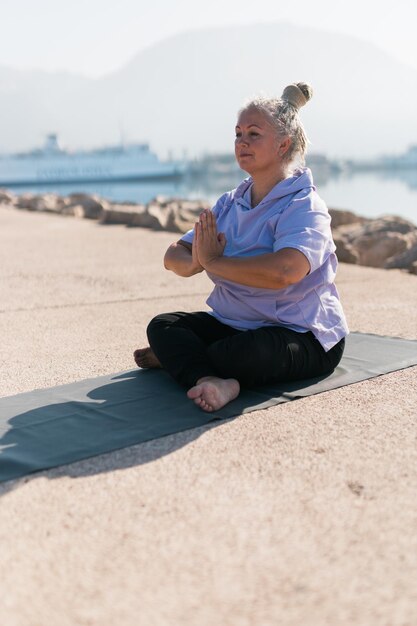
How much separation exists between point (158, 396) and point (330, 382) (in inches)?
19.3

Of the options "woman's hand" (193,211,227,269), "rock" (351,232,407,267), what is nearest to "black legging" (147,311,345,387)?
"woman's hand" (193,211,227,269)

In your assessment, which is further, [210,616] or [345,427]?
[345,427]

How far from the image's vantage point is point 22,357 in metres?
2.76

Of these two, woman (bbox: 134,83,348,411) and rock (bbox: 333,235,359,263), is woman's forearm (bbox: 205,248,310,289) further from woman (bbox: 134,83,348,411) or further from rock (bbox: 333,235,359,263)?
rock (bbox: 333,235,359,263)

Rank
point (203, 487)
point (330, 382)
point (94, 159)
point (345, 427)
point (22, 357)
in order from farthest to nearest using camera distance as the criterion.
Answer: point (94, 159) → point (22, 357) → point (330, 382) → point (345, 427) → point (203, 487)

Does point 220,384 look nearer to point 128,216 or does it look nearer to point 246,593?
point 246,593

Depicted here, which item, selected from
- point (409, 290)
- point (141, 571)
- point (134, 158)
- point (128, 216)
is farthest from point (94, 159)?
point (141, 571)

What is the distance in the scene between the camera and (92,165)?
42438 mm

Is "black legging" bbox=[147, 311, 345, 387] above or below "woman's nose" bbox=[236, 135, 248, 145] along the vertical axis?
below

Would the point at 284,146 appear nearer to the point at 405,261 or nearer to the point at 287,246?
the point at 287,246

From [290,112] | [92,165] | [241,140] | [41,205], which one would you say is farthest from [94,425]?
[92,165]

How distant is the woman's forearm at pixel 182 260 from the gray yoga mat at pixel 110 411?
313 millimetres

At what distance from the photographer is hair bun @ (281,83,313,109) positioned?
214cm

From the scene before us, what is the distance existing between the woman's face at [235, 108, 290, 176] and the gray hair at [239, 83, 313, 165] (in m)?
0.02
